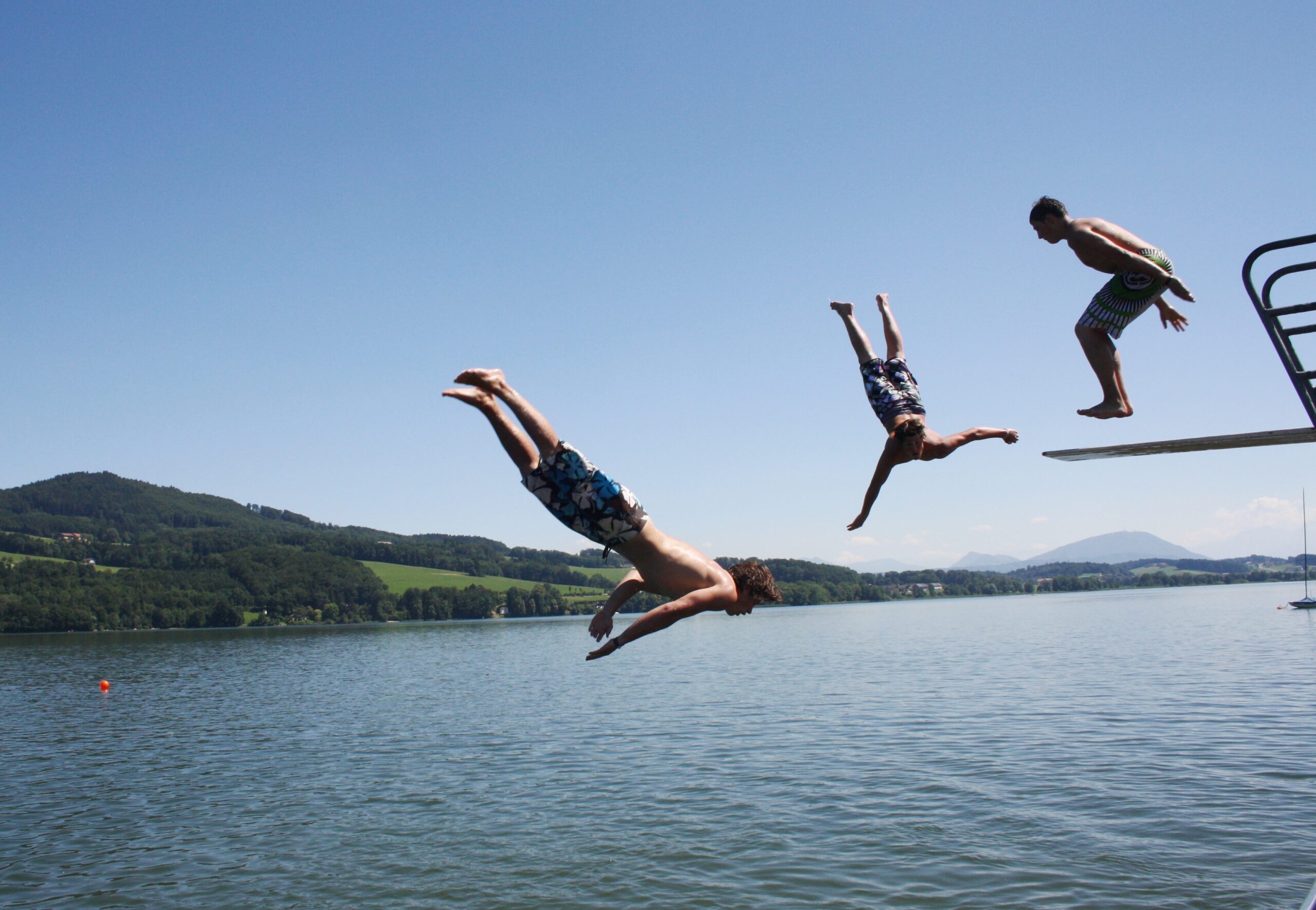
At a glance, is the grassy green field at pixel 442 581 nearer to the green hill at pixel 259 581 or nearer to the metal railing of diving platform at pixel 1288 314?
the green hill at pixel 259 581

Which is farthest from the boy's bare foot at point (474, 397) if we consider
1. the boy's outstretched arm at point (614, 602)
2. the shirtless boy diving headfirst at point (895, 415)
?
the shirtless boy diving headfirst at point (895, 415)

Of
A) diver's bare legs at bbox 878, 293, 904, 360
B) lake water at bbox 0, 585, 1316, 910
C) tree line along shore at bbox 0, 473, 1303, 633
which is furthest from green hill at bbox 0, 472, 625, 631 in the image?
diver's bare legs at bbox 878, 293, 904, 360

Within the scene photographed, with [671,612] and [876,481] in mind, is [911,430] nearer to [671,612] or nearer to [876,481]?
[876,481]

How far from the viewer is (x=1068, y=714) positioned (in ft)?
109

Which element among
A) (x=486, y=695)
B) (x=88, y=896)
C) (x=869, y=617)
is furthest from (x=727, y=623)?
(x=88, y=896)

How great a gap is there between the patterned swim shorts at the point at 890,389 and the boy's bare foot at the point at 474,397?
373cm

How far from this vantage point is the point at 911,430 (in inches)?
334

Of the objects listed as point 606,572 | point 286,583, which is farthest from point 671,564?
point 606,572

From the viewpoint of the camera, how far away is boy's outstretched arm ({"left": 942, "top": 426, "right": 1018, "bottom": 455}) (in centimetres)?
878

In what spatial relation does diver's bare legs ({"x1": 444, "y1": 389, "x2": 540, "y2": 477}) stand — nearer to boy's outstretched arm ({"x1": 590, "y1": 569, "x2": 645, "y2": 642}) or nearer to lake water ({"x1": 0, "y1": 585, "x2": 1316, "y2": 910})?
boy's outstretched arm ({"x1": 590, "y1": 569, "x2": 645, "y2": 642})

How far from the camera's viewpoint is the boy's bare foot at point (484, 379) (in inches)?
293

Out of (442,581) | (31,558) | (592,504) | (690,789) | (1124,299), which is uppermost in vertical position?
(31,558)

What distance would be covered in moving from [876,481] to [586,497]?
299 cm

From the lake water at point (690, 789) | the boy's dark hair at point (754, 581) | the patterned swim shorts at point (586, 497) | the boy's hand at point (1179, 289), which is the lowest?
the lake water at point (690, 789)
